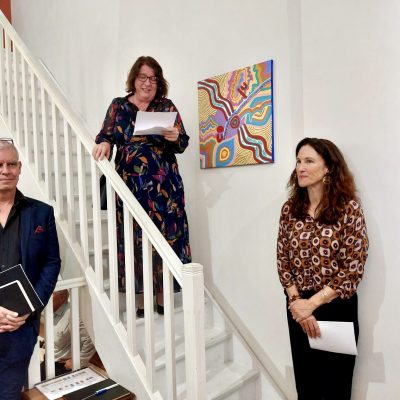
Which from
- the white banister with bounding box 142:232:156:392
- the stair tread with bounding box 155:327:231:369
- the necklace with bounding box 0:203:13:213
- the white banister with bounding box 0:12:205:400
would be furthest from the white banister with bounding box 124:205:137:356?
the necklace with bounding box 0:203:13:213

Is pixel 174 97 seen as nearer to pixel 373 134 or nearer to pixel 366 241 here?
pixel 373 134

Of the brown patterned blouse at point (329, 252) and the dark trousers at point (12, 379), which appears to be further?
the brown patterned blouse at point (329, 252)

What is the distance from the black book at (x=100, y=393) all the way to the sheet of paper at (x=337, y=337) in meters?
0.90

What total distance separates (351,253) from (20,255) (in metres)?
1.41

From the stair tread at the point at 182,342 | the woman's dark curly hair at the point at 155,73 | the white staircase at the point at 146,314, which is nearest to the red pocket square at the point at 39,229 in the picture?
the white staircase at the point at 146,314

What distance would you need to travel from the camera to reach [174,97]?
2.78 meters

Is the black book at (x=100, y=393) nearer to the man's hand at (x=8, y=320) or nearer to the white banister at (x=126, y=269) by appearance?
the white banister at (x=126, y=269)

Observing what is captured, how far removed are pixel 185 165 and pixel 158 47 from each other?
938mm

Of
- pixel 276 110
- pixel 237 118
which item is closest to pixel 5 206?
pixel 237 118

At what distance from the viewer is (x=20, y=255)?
5.22 feet

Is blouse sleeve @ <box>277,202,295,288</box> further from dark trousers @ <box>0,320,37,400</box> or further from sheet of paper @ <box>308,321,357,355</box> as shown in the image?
dark trousers @ <box>0,320,37,400</box>

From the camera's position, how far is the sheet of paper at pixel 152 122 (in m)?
1.87

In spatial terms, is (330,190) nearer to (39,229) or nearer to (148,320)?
(148,320)

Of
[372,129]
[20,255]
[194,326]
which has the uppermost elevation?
[372,129]
